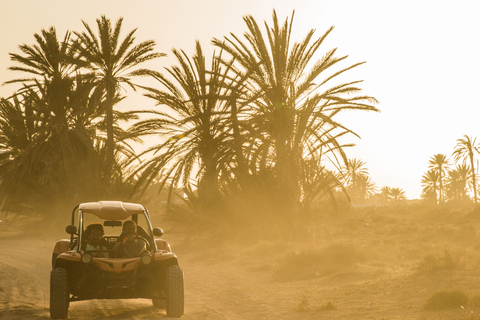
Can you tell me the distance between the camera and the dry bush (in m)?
15.6

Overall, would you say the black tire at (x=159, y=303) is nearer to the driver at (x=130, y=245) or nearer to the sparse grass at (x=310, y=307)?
the driver at (x=130, y=245)

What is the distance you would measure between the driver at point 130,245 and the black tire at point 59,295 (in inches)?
38.5

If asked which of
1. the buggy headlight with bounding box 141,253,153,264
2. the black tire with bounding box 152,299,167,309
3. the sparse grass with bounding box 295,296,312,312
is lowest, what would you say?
the sparse grass with bounding box 295,296,312,312

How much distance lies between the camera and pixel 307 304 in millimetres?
10805

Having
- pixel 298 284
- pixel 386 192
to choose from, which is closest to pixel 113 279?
pixel 298 284

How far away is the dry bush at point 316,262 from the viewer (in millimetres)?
15628

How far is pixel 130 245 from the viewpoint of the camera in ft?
31.2

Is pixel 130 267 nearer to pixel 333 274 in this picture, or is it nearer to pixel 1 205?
pixel 333 274

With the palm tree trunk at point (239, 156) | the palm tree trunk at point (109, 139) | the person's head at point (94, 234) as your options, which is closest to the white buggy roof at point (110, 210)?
the person's head at point (94, 234)

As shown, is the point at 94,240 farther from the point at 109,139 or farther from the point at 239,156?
the point at 109,139

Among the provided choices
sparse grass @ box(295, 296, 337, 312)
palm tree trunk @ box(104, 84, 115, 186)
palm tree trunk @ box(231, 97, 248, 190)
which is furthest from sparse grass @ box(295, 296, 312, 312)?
palm tree trunk @ box(104, 84, 115, 186)

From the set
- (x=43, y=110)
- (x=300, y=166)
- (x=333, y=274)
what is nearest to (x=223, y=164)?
(x=300, y=166)

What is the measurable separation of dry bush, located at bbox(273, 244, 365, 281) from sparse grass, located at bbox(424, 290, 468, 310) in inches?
220

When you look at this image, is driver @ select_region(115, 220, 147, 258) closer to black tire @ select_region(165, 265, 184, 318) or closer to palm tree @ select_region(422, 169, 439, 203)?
black tire @ select_region(165, 265, 184, 318)
